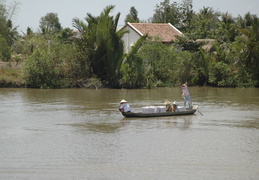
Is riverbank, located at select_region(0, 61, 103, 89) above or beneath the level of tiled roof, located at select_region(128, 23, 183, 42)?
beneath

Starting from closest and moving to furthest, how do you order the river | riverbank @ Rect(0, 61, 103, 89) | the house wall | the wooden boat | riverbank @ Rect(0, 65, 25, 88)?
the river < the wooden boat < riverbank @ Rect(0, 61, 103, 89) < riverbank @ Rect(0, 65, 25, 88) < the house wall

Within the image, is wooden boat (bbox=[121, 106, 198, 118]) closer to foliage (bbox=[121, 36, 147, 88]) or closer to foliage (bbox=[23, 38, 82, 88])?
foliage (bbox=[121, 36, 147, 88])

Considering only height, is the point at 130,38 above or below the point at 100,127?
above

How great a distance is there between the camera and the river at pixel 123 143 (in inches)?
423

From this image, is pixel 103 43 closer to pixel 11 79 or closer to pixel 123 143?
pixel 11 79

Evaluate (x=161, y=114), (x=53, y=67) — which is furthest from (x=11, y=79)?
(x=161, y=114)

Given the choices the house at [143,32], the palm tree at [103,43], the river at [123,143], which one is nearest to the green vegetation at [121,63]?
the palm tree at [103,43]

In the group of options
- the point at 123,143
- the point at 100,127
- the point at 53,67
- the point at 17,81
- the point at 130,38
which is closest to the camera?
the point at 123,143

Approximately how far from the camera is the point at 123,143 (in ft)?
46.4

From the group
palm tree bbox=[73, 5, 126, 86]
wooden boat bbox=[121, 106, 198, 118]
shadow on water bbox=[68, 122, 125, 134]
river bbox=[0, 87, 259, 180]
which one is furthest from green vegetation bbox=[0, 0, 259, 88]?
shadow on water bbox=[68, 122, 125, 134]

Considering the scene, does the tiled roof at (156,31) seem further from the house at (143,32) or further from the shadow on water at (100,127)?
the shadow on water at (100,127)

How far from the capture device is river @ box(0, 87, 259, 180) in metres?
10.8

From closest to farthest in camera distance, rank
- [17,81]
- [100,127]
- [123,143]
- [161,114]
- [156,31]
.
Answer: [123,143], [100,127], [161,114], [17,81], [156,31]

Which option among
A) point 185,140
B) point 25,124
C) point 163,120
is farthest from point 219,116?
point 25,124
